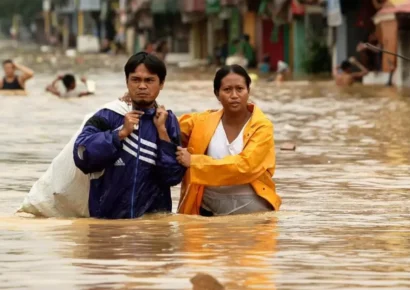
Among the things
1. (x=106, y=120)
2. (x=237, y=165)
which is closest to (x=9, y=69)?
(x=106, y=120)

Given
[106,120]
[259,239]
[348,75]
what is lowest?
[348,75]

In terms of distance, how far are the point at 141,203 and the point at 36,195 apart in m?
0.71

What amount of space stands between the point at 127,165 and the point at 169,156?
10.0 inches

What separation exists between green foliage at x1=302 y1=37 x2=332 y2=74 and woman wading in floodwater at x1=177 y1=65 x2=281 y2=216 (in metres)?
37.0

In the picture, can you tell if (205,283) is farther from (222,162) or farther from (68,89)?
(68,89)

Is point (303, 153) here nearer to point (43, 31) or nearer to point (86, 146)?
point (86, 146)

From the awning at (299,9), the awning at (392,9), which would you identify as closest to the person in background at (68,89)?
the awning at (392,9)

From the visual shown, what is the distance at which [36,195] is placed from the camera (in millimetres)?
9117

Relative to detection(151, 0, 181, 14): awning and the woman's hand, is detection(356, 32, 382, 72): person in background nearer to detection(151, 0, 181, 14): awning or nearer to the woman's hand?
the woman's hand

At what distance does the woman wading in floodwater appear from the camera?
8766mm

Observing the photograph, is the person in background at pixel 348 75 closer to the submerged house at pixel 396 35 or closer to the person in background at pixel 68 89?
the submerged house at pixel 396 35

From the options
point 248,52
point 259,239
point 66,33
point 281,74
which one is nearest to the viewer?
point 259,239

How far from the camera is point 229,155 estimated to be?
8.90m

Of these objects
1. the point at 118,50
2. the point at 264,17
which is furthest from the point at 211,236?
the point at 118,50
